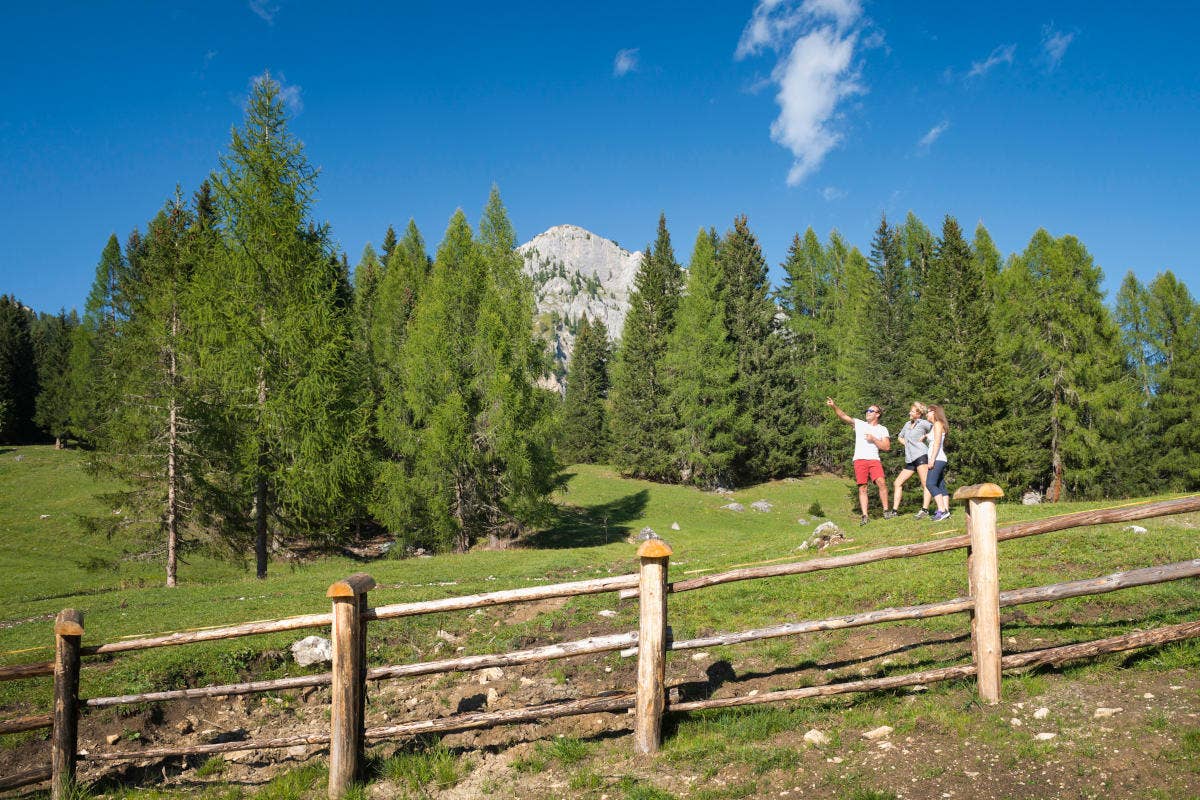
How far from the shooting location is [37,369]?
59.3 metres

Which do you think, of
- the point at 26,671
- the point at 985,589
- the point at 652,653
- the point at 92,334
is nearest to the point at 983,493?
the point at 985,589

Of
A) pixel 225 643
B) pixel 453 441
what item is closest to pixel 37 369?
pixel 453 441

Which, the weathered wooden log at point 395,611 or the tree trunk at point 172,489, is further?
the tree trunk at point 172,489

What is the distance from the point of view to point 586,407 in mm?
62562

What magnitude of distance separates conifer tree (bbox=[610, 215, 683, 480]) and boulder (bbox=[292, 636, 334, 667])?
37396 millimetres

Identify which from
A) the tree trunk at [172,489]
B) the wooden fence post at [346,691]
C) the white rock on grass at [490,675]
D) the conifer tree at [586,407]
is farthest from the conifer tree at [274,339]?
the conifer tree at [586,407]

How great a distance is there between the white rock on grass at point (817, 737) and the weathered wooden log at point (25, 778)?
734cm

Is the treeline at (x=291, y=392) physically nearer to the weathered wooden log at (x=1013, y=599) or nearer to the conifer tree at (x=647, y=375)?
the weathered wooden log at (x=1013, y=599)

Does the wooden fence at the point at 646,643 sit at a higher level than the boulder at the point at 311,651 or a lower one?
higher

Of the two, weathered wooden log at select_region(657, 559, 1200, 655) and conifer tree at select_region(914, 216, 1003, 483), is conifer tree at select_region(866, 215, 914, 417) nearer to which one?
conifer tree at select_region(914, 216, 1003, 483)

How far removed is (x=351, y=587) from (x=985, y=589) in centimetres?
580

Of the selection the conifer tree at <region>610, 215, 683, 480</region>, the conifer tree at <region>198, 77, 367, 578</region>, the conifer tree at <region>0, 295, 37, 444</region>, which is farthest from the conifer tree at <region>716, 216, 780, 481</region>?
the conifer tree at <region>0, 295, 37, 444</region>

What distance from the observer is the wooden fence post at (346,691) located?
586 centimetres

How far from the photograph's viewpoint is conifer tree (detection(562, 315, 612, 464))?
2422 inches
